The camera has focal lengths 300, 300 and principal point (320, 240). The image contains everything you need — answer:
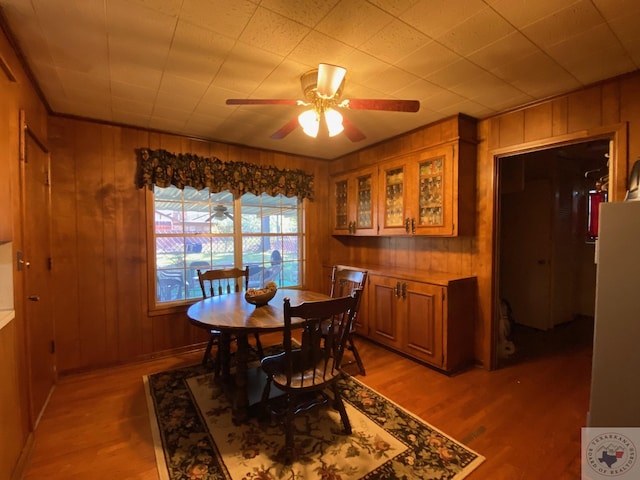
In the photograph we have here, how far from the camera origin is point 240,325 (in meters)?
1.91

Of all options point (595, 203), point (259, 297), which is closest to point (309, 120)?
point (259, 297)

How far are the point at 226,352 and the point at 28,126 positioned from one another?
83.1 inches

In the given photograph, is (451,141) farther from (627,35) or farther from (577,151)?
(577,151)

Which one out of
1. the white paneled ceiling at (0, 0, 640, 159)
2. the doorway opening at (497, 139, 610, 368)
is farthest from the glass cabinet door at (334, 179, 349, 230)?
the doorway opening at (497, 139, 610, 368)

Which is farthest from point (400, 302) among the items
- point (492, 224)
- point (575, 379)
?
point (575, 379)

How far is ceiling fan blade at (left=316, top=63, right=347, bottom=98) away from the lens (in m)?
1.60

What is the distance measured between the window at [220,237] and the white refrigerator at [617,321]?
10.6ft

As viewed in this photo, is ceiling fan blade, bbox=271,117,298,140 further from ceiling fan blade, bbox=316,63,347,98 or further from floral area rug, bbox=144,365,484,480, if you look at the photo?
floral area rug, bbox=144,365,484,480

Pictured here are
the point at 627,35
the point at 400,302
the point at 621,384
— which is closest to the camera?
the point at 621,384

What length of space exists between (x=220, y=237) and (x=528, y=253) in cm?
412

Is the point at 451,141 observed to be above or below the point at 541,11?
below

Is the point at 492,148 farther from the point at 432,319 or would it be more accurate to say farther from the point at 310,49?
the point at 310,49

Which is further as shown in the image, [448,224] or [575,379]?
[448,224]

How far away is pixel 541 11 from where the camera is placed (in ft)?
4.84
